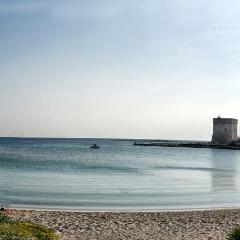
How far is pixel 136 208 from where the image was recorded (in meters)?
25.2

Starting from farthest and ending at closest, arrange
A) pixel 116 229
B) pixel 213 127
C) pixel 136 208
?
pixel 213 127 < pixel 136 208 < pixel 116 229

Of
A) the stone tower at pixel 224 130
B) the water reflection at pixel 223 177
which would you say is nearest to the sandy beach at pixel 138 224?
the water reflection at pixel 223 177

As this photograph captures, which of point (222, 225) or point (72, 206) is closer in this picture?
A: point (222, 225)

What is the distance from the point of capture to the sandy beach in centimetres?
1684

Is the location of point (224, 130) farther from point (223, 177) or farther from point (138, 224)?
point (138, 224)

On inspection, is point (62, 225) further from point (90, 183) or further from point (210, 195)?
point (90, 183)

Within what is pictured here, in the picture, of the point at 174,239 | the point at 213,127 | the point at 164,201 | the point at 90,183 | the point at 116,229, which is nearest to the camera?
the point at 174,239

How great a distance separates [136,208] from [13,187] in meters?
11.7

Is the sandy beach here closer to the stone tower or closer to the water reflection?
the water reflection

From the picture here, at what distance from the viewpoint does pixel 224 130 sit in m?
150

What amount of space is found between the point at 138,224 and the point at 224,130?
134312 mm

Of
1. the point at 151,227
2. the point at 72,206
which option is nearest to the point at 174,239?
the point at 151,227

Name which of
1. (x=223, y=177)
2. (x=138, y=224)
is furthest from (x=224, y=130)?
(x=138, y=224)

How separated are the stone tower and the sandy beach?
408 feet
